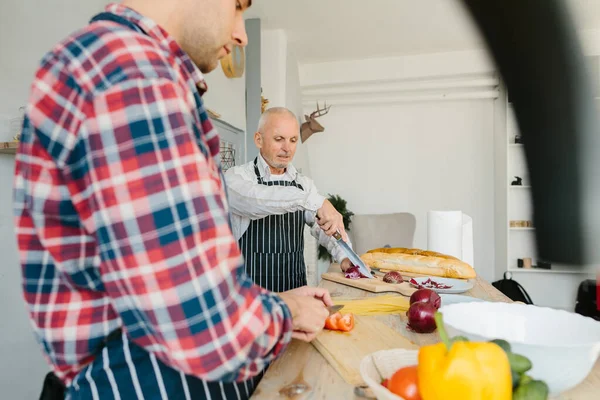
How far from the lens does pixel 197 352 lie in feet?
1.65

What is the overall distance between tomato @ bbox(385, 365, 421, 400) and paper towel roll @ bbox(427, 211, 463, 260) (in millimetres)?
1482

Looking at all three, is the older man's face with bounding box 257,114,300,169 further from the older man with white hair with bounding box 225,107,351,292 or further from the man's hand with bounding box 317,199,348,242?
the man's hand with bounding box 317,199,348,242

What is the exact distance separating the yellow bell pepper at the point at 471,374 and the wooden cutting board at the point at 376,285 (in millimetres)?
979

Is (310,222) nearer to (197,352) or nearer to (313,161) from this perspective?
(197,352)

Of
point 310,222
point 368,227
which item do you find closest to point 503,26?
point 368,227

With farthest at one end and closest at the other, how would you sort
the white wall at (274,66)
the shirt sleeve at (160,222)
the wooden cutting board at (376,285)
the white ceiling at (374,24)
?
the white wall at (274,66) → the white ceiling at (374,24) → the wooden cutting board at (376,285) → the shirt sleeve at (160,222)

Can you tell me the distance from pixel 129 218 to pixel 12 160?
69.1 inches

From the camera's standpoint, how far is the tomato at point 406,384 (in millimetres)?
583

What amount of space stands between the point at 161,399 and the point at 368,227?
436 centimetres

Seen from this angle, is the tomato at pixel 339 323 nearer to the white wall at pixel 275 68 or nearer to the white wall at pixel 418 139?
the white wall at pixel 275 68

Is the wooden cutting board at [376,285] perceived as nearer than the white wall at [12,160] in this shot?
Yes

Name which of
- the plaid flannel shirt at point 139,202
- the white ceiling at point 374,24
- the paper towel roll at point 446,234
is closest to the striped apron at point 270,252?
the paper towel roll at point 446,234

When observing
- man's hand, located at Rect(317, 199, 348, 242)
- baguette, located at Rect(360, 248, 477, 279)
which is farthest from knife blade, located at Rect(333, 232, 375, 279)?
baguette, located at Rect(360, 248, 477, 279)

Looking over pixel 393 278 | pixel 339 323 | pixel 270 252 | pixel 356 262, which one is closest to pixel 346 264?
pixel 356 262
